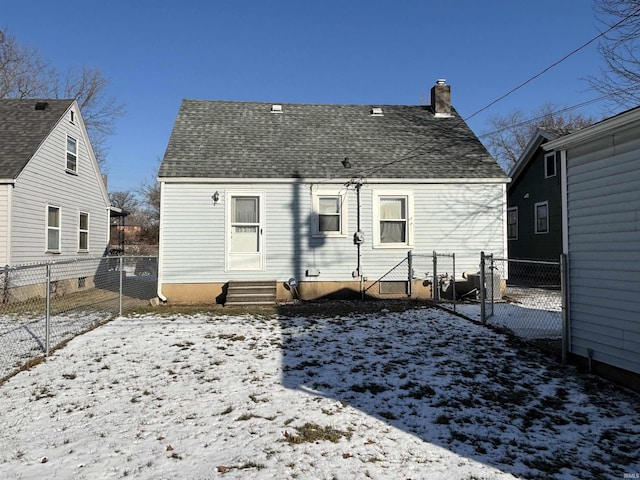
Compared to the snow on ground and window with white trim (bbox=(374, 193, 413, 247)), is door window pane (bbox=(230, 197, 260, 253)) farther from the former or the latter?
the snow on ground

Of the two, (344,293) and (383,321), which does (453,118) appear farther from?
(383,321)

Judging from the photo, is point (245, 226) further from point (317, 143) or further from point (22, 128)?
point (22, 128)

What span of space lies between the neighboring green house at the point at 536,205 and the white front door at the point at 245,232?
12483 mm

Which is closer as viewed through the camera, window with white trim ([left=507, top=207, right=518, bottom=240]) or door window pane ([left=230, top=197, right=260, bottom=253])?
door window pane ([left=230, top=197, right=260, bottom=253])

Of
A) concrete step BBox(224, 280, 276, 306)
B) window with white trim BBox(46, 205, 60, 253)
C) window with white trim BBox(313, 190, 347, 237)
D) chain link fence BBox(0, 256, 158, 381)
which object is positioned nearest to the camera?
chain link fence BBox(0, 256, 158, 381)

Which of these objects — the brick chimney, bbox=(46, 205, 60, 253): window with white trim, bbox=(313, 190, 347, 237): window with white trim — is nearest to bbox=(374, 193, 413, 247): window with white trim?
bbox=(313, 190, 347, 237): window with white trim

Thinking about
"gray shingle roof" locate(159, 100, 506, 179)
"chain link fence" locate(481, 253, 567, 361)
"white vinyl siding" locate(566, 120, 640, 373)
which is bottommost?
"chain link fence" locate(481, 253, 567, 361)

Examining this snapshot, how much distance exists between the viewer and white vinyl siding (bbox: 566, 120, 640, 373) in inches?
180

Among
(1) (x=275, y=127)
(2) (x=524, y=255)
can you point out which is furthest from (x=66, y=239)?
(2) (x=524, y=255)

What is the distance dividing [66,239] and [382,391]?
42.9ft

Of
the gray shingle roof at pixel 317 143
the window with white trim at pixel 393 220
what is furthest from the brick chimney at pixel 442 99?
the window with white trim at pixel 393 220

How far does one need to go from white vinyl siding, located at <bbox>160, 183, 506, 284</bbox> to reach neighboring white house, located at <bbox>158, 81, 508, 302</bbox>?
28 mm

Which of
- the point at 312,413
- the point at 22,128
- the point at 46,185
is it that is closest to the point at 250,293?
the point at 312,413

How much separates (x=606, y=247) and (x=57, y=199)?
48.0ft
